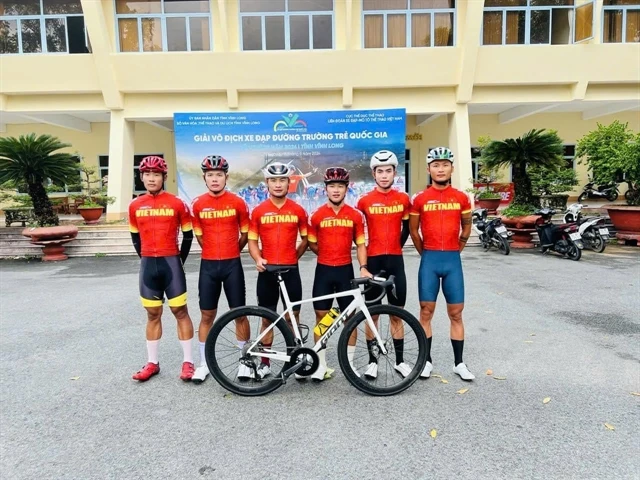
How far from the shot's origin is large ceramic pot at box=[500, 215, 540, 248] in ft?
36.7

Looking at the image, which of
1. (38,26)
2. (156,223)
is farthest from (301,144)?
(156,223)

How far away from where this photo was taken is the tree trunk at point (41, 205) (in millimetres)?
11297

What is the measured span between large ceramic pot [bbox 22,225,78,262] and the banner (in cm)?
371

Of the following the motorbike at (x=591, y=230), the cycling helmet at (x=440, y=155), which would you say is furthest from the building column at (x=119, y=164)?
the motorbike at (x=591, y=230)

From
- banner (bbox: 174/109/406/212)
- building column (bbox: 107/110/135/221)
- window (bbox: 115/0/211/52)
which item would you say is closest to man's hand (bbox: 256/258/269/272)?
banner (bbox: 174/109/406/212)

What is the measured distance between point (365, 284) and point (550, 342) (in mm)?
2450

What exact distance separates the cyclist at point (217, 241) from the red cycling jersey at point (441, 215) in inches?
61.5

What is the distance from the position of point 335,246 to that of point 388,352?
96cm

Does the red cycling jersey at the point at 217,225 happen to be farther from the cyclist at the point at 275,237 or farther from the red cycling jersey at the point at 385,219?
the red cycling jersey at the point at 385,219

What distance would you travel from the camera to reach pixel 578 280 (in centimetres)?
754

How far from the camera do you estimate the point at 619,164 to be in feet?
33.0

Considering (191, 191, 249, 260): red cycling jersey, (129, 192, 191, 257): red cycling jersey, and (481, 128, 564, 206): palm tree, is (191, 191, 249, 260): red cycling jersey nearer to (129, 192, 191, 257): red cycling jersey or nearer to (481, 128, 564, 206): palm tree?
(129, 192, 191, 257): red cycling jersey

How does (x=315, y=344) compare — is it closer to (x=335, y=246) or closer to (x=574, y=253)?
(x=335, y=246)

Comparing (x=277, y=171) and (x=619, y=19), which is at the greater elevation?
(x=619, y=19)
